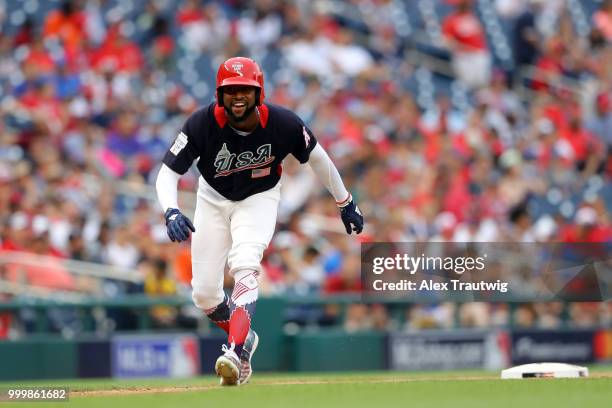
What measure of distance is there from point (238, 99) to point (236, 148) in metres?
0.38

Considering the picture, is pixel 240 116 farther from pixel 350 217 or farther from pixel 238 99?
pixel 350 217

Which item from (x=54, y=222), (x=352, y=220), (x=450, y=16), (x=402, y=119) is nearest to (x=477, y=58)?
(x=450, y=16)

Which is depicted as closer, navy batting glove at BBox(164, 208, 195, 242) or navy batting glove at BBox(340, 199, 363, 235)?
navy batting glove at BBox(164, 208, 195, 242)

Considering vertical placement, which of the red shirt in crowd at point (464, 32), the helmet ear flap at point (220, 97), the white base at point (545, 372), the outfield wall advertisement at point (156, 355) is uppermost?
the red shirt in crowd at point (464, 32)

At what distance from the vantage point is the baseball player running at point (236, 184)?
7.77m

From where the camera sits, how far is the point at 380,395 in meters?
7.15

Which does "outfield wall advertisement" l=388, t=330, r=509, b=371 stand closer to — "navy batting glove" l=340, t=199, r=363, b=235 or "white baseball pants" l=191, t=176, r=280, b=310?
"navy batting glove" l=340, t=199, r=363, b=235

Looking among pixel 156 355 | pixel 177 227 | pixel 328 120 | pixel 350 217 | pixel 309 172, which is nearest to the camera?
pixel 177 227

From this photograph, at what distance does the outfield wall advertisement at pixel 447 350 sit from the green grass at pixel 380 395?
15.9ft

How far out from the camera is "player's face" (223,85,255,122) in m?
7.77

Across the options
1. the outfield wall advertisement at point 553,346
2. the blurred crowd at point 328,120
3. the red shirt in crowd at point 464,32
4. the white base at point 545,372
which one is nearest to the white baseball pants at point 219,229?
the white base at point 545,372

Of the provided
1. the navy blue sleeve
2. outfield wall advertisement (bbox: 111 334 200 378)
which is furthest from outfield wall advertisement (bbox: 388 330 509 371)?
the navy blue sleeve

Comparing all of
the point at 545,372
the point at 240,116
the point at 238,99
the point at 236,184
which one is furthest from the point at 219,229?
the point at 545,372

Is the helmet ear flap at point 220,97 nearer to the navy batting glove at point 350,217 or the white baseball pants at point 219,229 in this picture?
the white baseball pants at point 219,229
